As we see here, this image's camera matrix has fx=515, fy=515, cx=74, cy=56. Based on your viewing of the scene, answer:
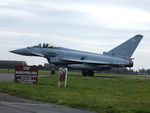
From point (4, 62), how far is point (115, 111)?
104m

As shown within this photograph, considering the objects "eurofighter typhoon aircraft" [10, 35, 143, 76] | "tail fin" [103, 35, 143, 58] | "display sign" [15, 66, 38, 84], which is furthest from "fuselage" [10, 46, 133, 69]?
"display sign" [15, 66, 38, 84]

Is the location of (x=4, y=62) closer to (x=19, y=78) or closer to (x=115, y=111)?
(x=19, y=78)

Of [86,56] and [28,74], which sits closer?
[28,74]

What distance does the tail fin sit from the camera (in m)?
58.8

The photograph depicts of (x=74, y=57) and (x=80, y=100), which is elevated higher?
(x=74, y=57)

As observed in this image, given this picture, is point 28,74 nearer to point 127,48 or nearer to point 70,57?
point 70,57

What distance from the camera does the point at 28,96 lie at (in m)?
22.3

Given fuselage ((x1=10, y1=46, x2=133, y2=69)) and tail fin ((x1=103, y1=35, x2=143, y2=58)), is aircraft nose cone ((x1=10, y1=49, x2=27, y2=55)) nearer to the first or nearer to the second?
fuselage ((x1=10, y1=46, x2=133, y2=69))

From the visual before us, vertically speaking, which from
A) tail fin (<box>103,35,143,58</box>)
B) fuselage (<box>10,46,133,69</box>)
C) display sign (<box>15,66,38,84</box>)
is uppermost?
tail fin (<box>103,35,143,58</box>)

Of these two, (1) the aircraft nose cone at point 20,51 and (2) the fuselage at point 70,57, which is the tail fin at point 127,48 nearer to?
(2) the fuselage at point 70,57

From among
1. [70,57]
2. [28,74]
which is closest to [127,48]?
[70,57]

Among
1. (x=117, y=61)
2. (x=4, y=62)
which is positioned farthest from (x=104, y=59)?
(x=4, y=62)

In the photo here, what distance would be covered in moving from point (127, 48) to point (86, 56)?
478 cm

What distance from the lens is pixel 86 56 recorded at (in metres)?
58.7
